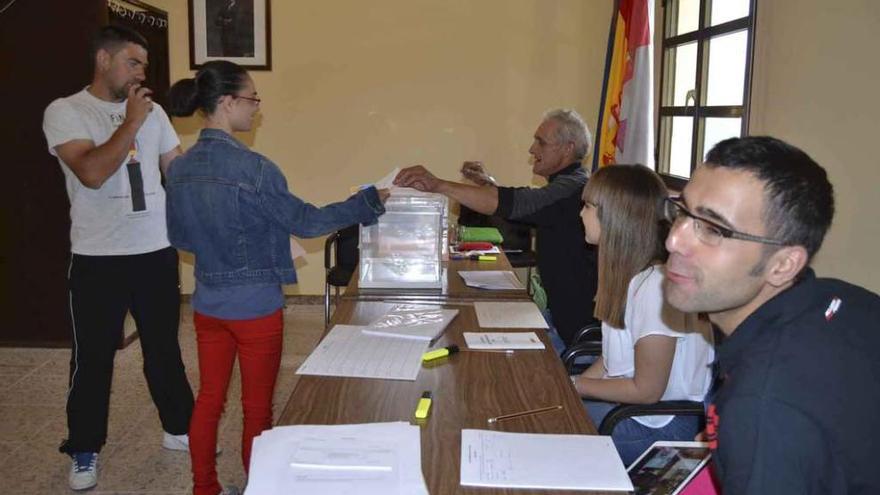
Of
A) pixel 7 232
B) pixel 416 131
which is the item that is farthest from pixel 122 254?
pixel 416 131

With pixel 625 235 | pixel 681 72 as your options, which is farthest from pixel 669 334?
pixel 681 72

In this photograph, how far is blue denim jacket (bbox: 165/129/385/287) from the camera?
6.98 feet

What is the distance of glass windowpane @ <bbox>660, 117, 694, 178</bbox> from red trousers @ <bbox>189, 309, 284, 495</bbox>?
2673mm

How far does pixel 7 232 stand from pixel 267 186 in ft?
8.88

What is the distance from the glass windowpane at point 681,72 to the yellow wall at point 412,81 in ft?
1.87

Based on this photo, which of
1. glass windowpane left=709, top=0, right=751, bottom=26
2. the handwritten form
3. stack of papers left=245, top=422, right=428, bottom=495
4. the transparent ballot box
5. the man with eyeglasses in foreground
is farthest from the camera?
glass windowpane left=709, top=0, right=751, bottom=26

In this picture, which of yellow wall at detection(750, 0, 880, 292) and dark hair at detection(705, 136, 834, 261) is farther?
yellow wall at detection(750, 0, 880, 292)

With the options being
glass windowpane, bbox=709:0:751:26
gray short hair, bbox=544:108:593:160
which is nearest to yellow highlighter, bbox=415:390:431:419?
gray short hair, bbox=544:108:593:160

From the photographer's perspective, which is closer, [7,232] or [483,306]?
[483,306]

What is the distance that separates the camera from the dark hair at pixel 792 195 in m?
1.13

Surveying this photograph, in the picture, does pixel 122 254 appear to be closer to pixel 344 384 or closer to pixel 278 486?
pixel 344 384

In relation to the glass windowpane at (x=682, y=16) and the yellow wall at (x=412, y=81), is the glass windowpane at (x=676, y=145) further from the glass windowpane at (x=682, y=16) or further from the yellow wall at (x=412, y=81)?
the yellow wall at (x=412, y=81)

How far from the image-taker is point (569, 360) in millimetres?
2395

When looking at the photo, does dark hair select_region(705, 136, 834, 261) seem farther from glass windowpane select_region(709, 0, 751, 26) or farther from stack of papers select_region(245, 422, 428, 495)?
glass windowpane select_region(709, 0, 751, 26)
